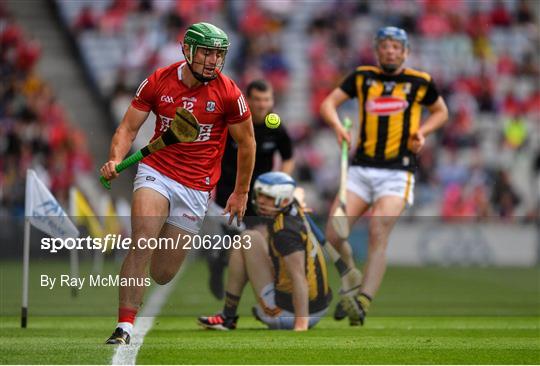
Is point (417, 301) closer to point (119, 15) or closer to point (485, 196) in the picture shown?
point (485, 196)

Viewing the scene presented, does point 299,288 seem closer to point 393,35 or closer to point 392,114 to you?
point 392,114

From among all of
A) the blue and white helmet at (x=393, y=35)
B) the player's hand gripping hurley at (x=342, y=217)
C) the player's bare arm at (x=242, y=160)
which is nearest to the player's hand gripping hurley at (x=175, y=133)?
the player's bare arm at (x=242, y=160)

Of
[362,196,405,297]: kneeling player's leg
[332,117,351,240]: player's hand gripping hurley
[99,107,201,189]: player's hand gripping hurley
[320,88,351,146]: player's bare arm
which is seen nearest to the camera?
[99,107,201,189]: player's hand gripping hurley

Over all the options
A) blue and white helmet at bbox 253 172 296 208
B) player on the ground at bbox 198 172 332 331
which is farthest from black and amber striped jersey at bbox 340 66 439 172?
blue and white helmet at bbox 253 172 296 208

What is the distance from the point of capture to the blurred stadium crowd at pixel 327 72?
2502cm

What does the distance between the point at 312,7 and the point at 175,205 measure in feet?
68.1

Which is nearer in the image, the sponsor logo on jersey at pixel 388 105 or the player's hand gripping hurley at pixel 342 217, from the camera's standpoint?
the player's hand gripping hurley at pixel 342 217

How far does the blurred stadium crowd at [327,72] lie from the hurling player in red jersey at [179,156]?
1447 centimetres

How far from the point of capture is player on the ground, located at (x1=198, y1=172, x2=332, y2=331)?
1049cm

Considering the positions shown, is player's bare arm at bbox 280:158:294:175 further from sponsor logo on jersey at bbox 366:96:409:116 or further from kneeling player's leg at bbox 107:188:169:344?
kneeling player's leg at bbox 107:188:169:344

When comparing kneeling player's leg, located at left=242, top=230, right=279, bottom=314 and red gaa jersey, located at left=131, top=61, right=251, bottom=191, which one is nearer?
red gaa jersey, located at left=131, top=61, right=251, bottom=191

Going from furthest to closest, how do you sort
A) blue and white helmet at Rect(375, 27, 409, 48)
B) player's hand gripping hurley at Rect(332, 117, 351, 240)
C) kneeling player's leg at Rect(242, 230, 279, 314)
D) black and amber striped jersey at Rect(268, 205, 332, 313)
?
1. blue and white helmet at Rect(375, 27, 409, 48)
2. player's hand gripping hurley at Rect(332, 117, 351, 240)
3. kneeling player's leg at Rect(242, 230, 279, 314)
4. black and amber striped jersey at Rect(268, 205, 332, 313)

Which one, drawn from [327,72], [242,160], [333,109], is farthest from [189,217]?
[327,72]

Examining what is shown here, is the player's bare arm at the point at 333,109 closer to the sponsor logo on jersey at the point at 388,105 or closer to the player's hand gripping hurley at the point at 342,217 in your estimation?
the player's hand gripping hurley at the point at 342,217
